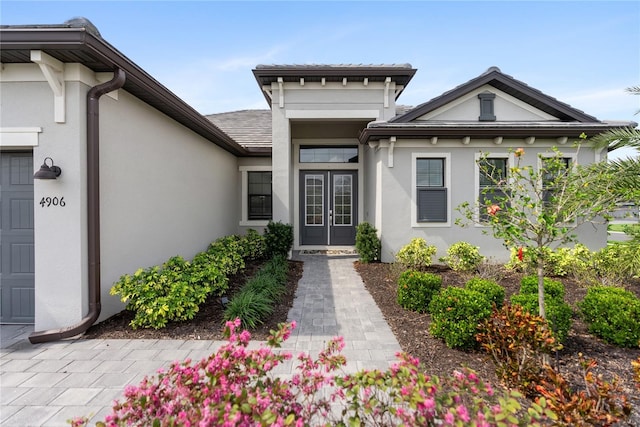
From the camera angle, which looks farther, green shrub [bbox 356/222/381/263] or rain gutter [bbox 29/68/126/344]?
green shrub [bbox 356/222/381/263]

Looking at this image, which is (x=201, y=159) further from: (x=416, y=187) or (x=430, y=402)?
(x=430, y=402)

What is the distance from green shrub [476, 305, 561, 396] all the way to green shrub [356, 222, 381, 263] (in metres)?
4.82

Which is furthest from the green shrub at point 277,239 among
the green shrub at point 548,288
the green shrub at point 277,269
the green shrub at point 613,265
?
the green shrub at point 613,265

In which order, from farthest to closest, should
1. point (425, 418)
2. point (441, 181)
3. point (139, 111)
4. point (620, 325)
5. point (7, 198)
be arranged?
point (441, 181), point (139, 111), point (7, 198), point (620, 325), point (425, 418)

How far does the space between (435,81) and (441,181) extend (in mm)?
4199

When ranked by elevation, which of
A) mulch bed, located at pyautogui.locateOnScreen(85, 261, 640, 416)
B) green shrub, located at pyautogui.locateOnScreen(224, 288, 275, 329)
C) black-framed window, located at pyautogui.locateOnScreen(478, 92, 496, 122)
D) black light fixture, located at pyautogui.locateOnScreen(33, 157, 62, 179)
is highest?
black-framed window, located at pyautogui.locateOnScreen(478, 92, 496, 122)

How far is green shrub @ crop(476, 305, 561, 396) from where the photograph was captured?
8.16 ft

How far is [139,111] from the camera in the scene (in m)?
4.82

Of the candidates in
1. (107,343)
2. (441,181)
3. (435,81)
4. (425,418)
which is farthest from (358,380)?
(435,81)

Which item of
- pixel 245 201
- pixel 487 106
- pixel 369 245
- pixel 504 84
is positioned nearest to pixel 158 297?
pixel 369 245

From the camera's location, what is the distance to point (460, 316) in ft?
10.8

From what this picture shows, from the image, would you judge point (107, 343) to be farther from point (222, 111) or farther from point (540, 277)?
point (222, 111)

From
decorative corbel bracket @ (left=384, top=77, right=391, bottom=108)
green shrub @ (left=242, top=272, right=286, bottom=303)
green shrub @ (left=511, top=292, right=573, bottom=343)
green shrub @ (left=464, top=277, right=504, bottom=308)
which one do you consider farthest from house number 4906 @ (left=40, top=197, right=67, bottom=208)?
decorative corbel bracket @ (left=384, top=77, right=391, bottom=108)

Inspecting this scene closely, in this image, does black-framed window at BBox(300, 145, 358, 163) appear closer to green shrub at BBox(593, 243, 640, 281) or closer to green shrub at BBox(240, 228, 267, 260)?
green shrub at BBox(240, 228, 267, 260)
